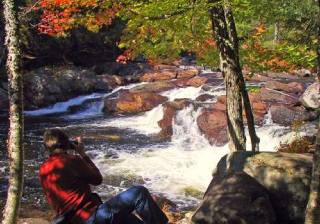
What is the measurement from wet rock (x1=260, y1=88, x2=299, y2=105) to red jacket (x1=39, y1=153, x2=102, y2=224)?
59.3 ft

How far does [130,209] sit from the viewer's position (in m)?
4.89

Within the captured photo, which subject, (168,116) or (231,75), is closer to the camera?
(231,75)

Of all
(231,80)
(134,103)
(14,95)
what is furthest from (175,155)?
(14,95)

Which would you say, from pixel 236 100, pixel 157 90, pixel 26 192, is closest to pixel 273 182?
pixel 236 100

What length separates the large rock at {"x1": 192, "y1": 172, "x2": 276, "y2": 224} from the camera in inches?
279

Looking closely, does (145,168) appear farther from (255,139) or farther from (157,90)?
(157,90)

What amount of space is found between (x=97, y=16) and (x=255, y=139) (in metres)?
5.12

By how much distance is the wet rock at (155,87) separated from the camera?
92.9ft

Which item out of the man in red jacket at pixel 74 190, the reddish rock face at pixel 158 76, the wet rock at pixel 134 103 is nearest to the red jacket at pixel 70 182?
the man in red jacket at pixel 74 190

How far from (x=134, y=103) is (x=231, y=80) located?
50.7 ft

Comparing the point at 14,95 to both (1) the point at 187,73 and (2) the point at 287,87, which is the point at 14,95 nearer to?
(2) the point at 287,87

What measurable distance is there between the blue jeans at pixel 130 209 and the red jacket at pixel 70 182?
0.55 ft

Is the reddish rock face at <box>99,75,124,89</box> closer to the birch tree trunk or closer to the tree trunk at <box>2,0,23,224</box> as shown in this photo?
the birch tree trunk

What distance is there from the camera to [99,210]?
4.71 m
